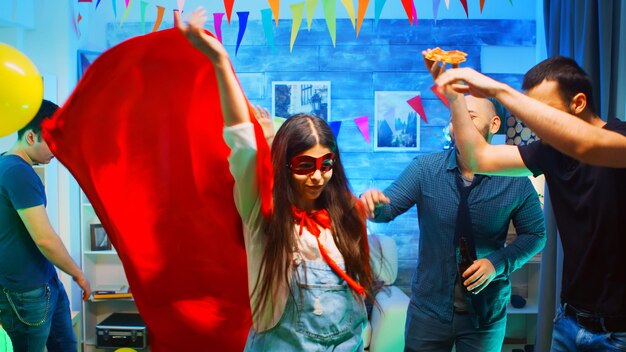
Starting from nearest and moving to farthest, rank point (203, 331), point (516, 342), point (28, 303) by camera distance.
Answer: point (203, 331) < point (28, 303) < point (516, 342)

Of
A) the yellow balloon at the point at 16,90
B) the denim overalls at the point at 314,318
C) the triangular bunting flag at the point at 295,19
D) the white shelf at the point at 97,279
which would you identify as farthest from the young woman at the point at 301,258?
the white shelf at the point at 97,279

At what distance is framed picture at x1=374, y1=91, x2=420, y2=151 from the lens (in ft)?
15.2

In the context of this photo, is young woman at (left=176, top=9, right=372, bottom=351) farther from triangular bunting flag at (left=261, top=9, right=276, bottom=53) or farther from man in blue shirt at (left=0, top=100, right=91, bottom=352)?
triangular bunting flag at (left=261, top=9, right=276, bottom=53)

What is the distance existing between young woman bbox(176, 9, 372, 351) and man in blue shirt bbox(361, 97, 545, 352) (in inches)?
23.9

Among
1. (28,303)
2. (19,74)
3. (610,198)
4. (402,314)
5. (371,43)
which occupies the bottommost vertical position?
(402,314)

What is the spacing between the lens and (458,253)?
236 cm

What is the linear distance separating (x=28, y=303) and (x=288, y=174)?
1646mm

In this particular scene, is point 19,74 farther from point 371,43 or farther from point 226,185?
point 371,43

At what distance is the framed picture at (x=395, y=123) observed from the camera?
4.62m

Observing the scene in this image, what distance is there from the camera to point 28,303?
2719mm

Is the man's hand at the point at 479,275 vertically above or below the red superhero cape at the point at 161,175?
below

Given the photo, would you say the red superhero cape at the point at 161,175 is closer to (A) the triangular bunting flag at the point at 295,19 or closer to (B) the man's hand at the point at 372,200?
(B) the man's hand at the point at 372,200

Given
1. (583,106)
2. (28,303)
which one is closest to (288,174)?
(583,106)

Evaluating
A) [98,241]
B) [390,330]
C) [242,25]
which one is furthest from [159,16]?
[390,330]
